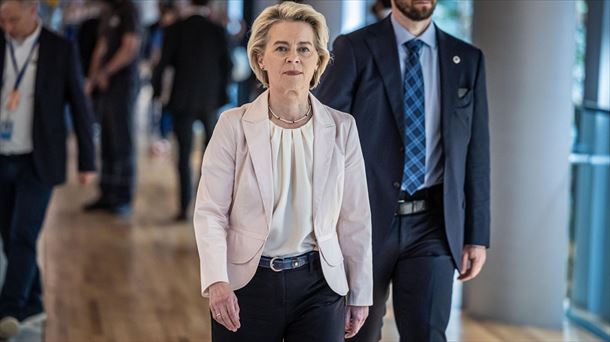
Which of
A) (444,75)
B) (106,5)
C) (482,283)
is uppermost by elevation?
(106,5)

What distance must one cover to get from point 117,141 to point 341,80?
6034 millimetres

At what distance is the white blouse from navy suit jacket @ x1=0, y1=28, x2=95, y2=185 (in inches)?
108

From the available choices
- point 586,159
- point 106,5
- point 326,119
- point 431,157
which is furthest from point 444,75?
point 106,5

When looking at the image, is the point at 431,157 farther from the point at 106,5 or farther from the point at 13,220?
the point at 106,5

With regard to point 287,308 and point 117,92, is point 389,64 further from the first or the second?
point 117,92

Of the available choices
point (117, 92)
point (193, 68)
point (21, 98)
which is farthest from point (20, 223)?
point (117, 92)

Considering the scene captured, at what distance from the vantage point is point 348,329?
3336 millimetres

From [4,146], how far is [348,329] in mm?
2845

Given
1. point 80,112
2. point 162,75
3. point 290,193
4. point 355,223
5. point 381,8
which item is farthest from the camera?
point 162,75

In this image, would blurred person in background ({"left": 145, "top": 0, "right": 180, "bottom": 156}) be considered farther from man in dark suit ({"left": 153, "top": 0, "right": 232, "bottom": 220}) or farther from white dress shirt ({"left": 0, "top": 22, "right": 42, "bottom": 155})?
white dress shirt ({"left": 0, "top": 22, "right": 42, "bottom": 155})

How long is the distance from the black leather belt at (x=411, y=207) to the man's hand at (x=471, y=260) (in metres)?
0.27

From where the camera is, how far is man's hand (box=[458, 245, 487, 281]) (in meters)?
4.11

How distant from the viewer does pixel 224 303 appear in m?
3.04

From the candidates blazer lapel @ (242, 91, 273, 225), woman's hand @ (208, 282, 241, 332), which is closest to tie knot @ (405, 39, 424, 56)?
blazer lapel @ (242, 91, 273, 225)
